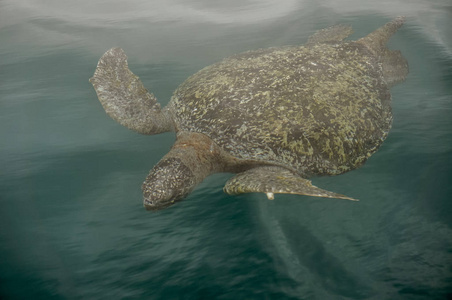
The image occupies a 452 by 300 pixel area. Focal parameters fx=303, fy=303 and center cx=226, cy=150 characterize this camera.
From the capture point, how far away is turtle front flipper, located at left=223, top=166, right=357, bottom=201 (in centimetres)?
130

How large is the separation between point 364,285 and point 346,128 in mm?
839

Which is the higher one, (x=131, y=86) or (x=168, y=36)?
(x=168, y=36)

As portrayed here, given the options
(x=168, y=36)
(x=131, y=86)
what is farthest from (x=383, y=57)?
(x=168, y=36)

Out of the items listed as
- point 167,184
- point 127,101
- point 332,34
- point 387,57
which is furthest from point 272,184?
point 332,34

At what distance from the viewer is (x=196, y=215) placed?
1.46 meters

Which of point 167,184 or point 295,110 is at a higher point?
point 295,110

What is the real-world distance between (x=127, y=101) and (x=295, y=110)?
3.55 feet

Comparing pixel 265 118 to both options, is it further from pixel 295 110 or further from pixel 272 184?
pixel 272 184

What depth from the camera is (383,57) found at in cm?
238

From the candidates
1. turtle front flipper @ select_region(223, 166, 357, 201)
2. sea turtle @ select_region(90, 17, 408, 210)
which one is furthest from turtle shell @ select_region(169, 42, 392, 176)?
turtle front flipper @ select_region(223, 166, 357, 201)

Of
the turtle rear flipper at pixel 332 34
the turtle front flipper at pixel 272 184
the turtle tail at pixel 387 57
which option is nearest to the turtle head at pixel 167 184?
the turtle front flipper at pixel 272 184

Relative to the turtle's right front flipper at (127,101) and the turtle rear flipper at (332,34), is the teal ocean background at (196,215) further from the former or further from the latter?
the turtle rear flipper at (332,34)

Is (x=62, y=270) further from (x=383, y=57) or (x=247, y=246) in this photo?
(x=383, y=57)

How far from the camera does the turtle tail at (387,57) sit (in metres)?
2.26
